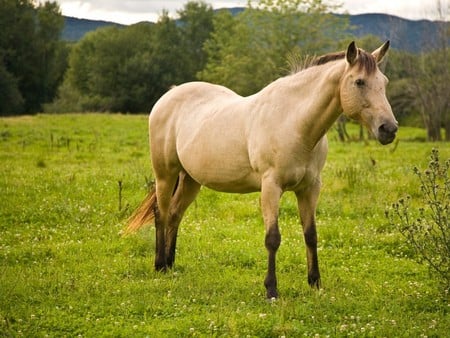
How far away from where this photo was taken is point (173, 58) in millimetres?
67688

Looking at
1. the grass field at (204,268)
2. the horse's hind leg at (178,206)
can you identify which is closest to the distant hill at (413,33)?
the grass field at (204,268)

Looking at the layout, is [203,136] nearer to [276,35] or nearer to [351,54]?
[351,54]

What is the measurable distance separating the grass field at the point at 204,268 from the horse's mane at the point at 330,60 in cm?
264

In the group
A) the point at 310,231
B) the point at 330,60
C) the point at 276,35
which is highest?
the point at 276,35

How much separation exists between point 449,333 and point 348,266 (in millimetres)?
2763

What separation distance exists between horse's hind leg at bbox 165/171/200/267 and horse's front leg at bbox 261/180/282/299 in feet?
6.86

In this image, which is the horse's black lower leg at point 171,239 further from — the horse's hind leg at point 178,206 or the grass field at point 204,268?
the grass field at point 204,268

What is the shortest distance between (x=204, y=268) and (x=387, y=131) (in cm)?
352

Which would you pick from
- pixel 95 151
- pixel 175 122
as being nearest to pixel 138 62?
pixel 95 151

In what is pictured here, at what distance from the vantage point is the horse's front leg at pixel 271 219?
679cm

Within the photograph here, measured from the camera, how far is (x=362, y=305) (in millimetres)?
6699

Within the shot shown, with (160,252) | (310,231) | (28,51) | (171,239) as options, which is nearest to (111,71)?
(28,51)

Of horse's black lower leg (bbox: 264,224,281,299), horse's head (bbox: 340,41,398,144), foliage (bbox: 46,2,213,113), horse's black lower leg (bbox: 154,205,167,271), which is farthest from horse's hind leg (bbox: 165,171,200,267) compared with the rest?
foliage (bbox: 46,2,213,113)

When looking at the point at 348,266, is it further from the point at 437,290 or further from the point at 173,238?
the point at 173,238
